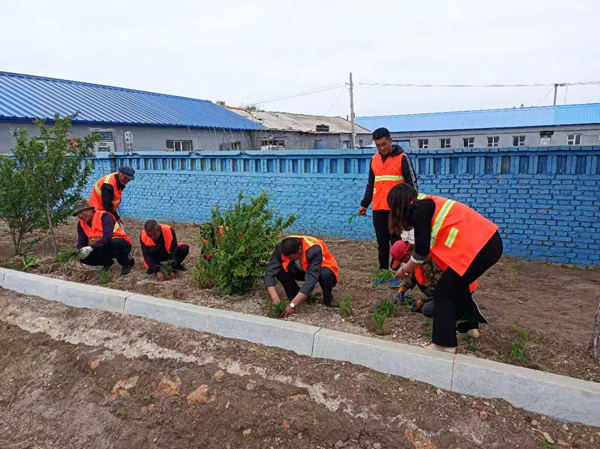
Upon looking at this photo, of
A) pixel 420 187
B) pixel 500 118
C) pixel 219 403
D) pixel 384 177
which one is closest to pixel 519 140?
pixel 500 118

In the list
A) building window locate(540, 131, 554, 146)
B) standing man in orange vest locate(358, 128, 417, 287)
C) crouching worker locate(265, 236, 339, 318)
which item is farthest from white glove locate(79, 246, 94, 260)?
building window locate(540, 131, 554, 146)

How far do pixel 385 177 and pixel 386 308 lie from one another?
1.47 metres

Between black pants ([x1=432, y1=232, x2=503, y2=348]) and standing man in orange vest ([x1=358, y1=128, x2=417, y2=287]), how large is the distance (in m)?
1.42

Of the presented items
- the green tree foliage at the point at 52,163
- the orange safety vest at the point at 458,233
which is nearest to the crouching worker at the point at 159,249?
the green tree foliage at the point at 52,163

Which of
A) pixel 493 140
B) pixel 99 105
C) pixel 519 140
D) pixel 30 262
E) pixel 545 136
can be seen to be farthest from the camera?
pixel 493 140

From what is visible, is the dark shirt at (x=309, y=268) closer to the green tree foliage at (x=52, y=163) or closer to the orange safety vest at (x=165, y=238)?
the orange safety vest at (x=165, y=238)

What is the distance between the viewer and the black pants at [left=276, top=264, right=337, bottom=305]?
389 cm

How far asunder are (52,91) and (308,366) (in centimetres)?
1621

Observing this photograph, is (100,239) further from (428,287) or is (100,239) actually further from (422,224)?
(422,224)

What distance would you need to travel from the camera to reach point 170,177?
8922 millimetres

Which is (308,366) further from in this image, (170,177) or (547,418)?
(170,177)

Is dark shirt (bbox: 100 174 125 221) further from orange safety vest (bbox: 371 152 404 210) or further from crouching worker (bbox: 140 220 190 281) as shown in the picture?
orange safety vest (bbox: 371 152 404 210)

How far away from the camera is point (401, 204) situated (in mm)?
2889

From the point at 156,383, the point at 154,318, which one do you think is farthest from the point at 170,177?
the point at 156,383
